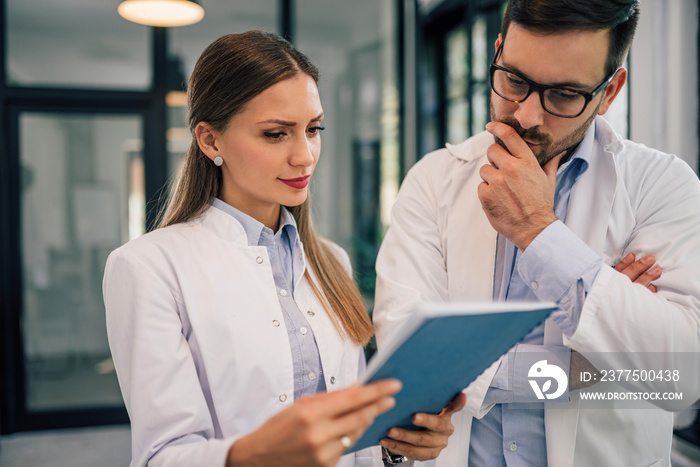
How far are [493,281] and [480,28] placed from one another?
311 cm

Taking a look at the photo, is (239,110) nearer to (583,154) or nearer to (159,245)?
(159,245)

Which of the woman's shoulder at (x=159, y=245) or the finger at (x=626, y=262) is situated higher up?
the woman's shoulder at (x=159, y=245)

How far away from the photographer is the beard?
1.26 m

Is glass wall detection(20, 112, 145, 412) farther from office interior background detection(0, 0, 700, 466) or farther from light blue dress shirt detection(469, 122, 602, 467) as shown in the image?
light blue dress shirt detection(469, 122, 602, 467)

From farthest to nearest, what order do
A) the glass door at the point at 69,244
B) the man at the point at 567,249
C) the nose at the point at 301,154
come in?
the glass door at the point at 69,244 < the nose at the point at 301,154 < the man at the point at 567,249

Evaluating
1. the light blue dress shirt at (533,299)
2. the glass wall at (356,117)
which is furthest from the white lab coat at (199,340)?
the glass wall at (356,117)

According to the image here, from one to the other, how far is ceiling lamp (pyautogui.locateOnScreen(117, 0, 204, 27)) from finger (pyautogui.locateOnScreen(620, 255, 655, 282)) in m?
2.77

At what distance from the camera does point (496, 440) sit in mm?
1269

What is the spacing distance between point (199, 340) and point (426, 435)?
518 mm

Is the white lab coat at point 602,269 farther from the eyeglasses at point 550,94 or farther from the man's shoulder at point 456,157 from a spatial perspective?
the eyeglasses at point 550,94

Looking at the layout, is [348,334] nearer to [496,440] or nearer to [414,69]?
[496,440]

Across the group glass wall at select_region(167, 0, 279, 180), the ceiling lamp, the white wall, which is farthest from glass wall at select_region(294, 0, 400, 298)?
the white wall

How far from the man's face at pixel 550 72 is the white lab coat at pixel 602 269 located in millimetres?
145

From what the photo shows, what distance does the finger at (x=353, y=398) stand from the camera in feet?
2.41
